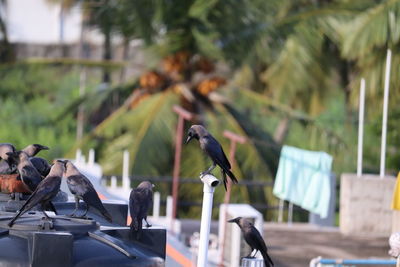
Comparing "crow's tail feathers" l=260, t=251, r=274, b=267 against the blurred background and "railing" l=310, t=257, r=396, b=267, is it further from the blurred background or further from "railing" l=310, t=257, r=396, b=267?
the blurred background

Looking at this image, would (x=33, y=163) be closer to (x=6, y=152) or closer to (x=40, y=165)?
(x=40, y=165)

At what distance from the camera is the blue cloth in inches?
642

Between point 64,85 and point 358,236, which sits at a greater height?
point 64,85

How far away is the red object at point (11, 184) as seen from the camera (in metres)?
6.14

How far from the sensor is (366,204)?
16.4 meters

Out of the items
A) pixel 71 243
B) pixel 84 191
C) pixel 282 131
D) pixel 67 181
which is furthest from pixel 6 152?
pixel 282 131

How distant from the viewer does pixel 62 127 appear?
33.0 metres

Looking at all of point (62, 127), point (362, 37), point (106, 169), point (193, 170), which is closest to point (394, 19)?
point (362, 37)

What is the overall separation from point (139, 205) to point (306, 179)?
11079 mm

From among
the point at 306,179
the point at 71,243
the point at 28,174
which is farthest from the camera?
the point at 306,179

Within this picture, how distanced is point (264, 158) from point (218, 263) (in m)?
8.55

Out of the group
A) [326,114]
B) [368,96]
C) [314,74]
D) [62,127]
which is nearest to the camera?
[368,96]

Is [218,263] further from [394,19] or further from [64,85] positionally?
[64,85]

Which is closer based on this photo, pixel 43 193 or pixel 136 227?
pixel 43 193
